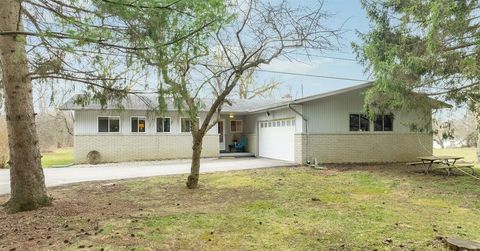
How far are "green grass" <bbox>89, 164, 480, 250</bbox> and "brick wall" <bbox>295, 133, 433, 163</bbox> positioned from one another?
4.29 metres

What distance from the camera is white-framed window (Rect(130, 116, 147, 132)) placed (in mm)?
18706

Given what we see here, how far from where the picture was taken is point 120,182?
11094 mm

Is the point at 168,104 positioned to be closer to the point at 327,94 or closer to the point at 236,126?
the point at 327,94

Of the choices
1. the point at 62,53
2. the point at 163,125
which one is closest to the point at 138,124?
the point at 163,125

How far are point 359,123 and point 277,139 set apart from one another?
4.07 m

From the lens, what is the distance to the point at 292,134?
54.4 ft

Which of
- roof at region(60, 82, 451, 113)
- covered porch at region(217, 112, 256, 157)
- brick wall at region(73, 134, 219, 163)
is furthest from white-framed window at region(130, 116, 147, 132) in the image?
covered porch at region(217, 112, 256, 157)

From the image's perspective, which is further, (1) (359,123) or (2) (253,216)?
(1) (359,123)

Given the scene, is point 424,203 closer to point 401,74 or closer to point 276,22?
point 401,74

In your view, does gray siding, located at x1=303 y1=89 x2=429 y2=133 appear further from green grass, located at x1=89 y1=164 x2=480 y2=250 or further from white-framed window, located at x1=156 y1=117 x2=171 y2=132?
white-framed window, located at x1=156 y1=117 x2=171 y2=132

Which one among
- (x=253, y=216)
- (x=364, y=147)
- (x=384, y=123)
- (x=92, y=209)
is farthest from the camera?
(x=384, y=123)

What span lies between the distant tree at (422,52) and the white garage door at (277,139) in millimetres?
4697

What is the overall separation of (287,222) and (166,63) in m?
3.36

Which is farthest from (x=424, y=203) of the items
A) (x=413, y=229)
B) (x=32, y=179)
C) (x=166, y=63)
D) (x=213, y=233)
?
(x=32, y=179)
